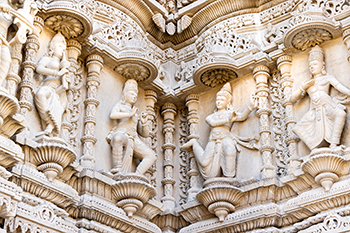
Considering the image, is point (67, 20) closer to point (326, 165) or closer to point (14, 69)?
point (14, 69)

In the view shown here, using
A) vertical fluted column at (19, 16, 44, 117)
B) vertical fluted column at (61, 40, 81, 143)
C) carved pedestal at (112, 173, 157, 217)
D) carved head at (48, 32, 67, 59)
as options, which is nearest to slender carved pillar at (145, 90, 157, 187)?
carved pedestal at (112, 173, 157, 217)

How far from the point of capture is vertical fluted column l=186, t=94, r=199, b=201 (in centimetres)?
881

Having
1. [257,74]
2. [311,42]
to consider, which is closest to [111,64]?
[257,74]

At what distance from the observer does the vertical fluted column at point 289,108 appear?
26.4 ft

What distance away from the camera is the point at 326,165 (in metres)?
7.36

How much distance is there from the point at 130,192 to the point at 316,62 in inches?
118

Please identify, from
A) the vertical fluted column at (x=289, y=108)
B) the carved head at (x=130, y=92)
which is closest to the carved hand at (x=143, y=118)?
the carved head at (x=130, y=92)

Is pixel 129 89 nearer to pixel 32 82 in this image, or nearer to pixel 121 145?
pixel 121 145

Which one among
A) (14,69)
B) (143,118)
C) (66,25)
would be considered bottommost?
(14,69)

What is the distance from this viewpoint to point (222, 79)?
30.5 feet

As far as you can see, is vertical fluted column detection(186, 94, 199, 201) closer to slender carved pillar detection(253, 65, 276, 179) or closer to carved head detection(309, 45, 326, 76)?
slender carved pillar detection(253, 65, 276, 179)

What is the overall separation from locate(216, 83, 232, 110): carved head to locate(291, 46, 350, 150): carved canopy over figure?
1052mm

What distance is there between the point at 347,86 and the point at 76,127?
11.8ft

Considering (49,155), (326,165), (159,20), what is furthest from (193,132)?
(49,155)
